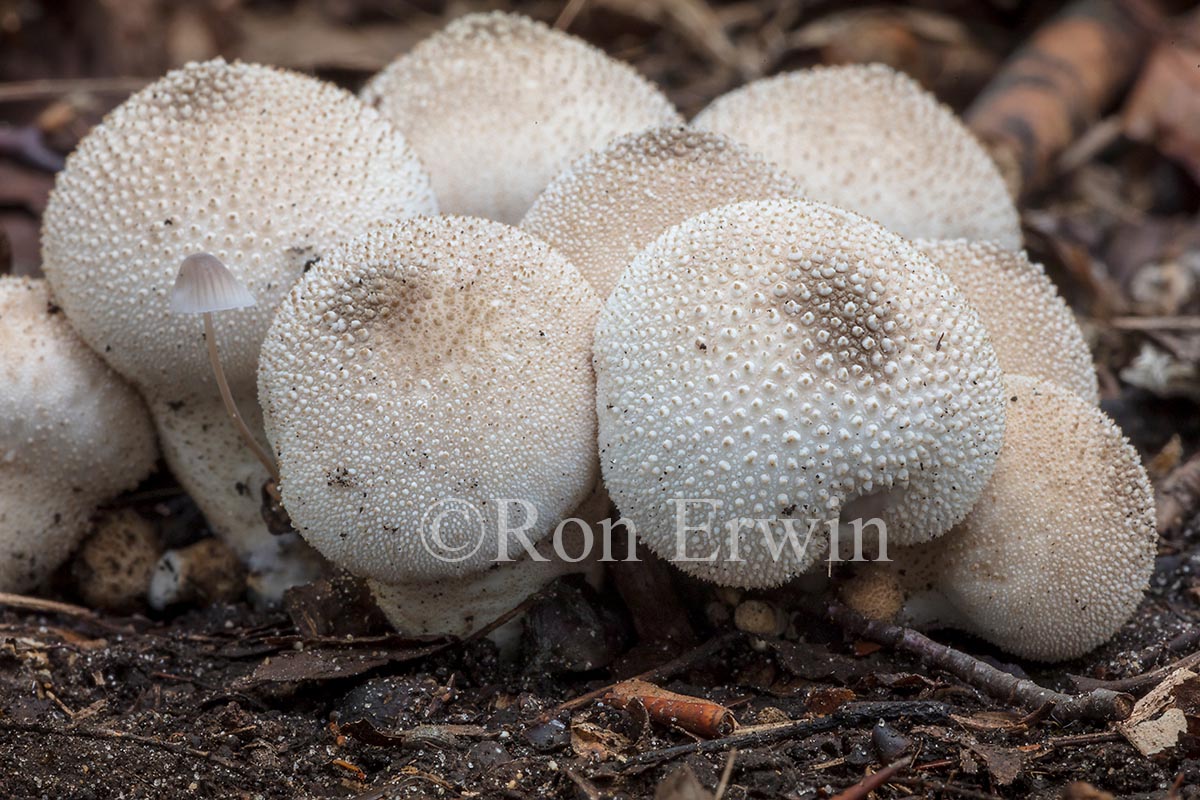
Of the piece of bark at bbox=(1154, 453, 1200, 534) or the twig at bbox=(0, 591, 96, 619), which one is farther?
the piece of bark at bbox=(1154, 453, 1200, 534)

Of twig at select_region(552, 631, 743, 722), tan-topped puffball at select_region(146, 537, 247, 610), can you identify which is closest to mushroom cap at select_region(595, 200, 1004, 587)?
twig at select_region(552, 631, 743, 722)

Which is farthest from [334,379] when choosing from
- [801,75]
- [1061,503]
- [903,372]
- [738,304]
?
[801,75]

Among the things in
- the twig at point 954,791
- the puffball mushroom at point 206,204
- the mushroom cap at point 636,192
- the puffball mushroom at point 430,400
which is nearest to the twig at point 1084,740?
the twig at point 954,791

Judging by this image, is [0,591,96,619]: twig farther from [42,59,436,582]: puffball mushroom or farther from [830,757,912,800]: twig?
[830,757,912,800]: twig

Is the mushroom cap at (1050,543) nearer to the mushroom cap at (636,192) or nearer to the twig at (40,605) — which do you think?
the mushroom cap at (636,192)

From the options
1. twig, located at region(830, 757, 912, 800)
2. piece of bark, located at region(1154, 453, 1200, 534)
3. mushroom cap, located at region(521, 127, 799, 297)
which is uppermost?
mushroom cap, located at region(521, 127, 799, 297)
